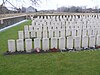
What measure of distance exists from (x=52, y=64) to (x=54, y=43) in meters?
2.34

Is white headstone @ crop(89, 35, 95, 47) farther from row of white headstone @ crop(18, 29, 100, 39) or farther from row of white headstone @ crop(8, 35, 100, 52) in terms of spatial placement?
row of white headstone @ crop(18, 29, 100, 39)

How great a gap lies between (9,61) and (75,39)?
3.31 metres

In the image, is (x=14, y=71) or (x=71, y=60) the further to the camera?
(x=71, y=60)

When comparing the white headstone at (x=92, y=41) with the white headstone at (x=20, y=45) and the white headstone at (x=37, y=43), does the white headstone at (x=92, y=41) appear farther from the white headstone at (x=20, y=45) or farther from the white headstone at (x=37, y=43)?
the white headstone at (x=20, y=45)

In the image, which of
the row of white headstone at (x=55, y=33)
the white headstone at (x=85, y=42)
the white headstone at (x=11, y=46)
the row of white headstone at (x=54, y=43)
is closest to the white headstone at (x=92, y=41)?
the row of white headstone at (x=54, y=43)

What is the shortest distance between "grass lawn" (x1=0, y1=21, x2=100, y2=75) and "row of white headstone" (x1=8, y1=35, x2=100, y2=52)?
0.61 meters

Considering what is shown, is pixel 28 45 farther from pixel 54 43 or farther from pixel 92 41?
pixel 92 41

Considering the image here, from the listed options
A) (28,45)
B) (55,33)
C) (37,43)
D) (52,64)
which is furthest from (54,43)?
(55,33)

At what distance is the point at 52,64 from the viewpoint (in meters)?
7.25

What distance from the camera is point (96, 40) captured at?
10336 millimetres

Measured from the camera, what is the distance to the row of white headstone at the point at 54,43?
9.20 meters

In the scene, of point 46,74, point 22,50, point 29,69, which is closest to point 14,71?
point 29,69

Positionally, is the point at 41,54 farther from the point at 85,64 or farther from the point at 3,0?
the point at 3,0

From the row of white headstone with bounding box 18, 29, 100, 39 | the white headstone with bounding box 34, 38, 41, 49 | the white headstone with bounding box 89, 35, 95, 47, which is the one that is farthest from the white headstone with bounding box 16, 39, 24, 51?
the white headstone with bounding box 89, 35, 95, 47
